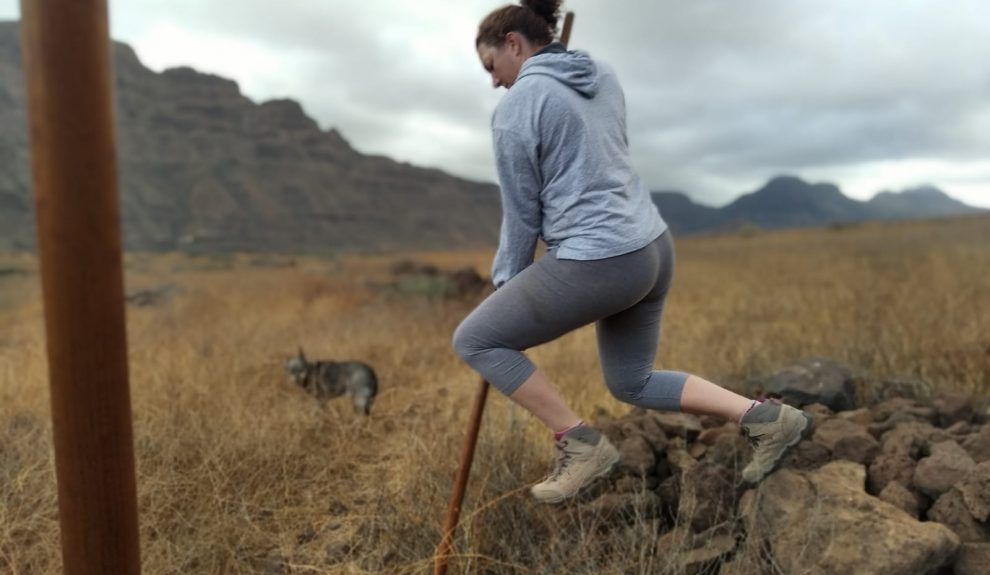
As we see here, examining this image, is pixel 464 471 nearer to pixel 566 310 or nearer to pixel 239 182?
pixel 566 310

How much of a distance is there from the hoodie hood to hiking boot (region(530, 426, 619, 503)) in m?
1.04

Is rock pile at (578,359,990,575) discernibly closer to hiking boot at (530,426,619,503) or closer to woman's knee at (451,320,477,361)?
hiking boot at (530,426,619,503)

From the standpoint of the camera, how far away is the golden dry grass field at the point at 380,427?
8.48ft

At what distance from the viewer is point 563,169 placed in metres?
2.01

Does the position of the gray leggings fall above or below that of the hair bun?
below

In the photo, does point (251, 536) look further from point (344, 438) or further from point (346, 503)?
point (344, 438)

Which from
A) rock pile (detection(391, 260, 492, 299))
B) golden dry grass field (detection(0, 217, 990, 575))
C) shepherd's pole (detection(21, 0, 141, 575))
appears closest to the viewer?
shepherd's pole (detection(21, 0, 141, 575))

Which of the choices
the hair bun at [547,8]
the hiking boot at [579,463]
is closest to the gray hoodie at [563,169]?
the hair bun at [547,8]

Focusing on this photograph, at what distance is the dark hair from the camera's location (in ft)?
6.86

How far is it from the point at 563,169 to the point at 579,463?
36.2 inches

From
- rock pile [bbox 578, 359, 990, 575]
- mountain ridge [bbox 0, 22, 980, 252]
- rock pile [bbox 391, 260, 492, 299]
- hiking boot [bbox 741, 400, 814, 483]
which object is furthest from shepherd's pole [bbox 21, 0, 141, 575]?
mountain ridge [bbox 0, 22, 980, 252]

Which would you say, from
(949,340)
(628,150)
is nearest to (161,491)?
(628,150)

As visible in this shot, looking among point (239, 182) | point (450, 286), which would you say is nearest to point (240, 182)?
point (239, 182)

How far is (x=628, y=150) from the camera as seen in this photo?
217 cm
